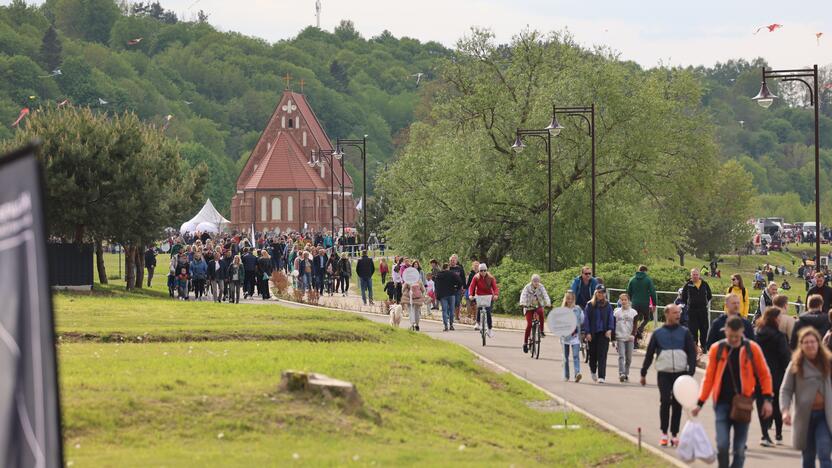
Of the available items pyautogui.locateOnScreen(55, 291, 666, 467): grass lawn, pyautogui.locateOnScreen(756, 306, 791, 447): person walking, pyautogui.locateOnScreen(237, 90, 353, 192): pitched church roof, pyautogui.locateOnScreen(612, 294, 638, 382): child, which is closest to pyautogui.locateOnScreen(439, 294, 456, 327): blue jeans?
pyautogui.locateOnScreen(55, 291, 666, 467): grass lawn

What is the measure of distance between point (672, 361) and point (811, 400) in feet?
9.91

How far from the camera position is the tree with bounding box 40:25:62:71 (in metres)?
186

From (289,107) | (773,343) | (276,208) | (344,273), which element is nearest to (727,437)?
(773,343)

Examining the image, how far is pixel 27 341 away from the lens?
222 inches

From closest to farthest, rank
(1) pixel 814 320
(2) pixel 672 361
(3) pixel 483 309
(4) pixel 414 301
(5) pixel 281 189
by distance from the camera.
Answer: (2) pixel 672 361 → (1) pixel 814 320 → (3) pixel 483 309 → (4) pixel 414 301 → (5) pixel 281 189

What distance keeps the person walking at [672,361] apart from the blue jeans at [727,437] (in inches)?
98.5

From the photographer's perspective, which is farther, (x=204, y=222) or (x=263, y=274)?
(x=204, y=222)

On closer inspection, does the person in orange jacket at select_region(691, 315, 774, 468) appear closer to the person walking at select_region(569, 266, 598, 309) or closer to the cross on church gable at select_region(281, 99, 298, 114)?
the person walking at select_region(569, 266, 598, 309)

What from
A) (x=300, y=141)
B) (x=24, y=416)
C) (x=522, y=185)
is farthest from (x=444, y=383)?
(x=300, y=141)

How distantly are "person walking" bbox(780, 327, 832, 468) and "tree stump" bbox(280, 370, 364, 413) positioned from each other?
428cm

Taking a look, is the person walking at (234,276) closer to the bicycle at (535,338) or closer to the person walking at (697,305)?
the bicycle at (535,338)

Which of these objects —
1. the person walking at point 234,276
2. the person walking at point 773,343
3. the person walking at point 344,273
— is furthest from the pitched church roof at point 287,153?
the person walking at point 773,343

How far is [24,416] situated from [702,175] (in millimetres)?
54066

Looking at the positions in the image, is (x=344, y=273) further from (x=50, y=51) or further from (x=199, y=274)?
(x=50, y=51)
